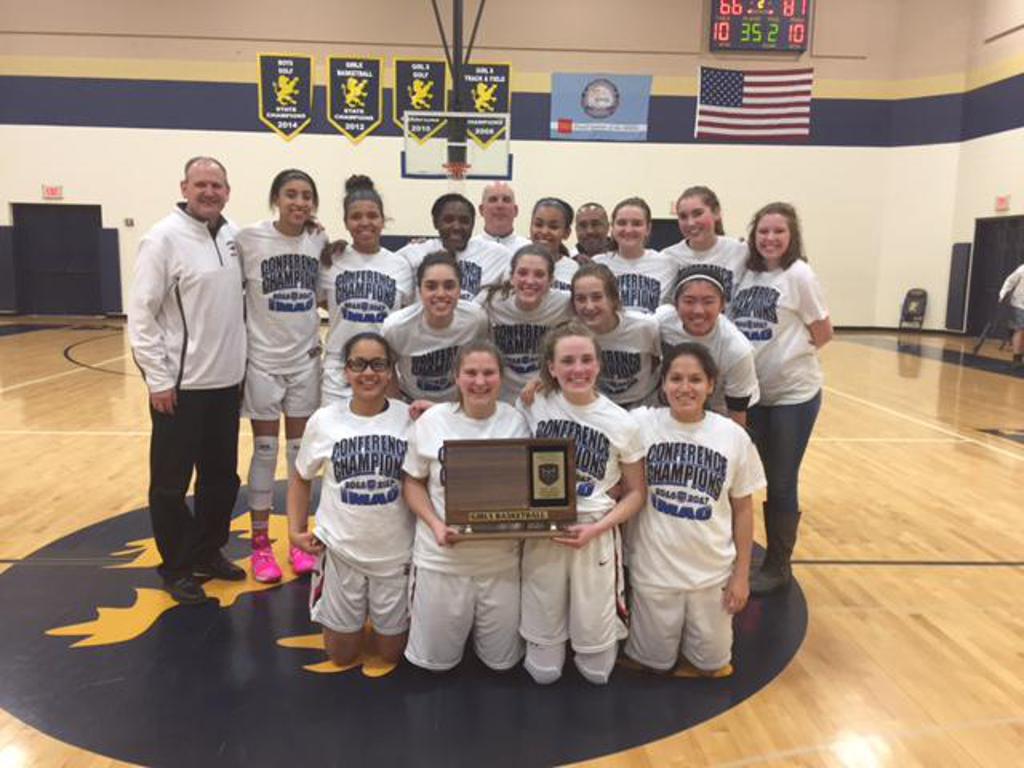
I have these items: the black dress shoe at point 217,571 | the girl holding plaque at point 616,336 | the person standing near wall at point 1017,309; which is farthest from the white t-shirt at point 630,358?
the person standing near wall at point 1017,309

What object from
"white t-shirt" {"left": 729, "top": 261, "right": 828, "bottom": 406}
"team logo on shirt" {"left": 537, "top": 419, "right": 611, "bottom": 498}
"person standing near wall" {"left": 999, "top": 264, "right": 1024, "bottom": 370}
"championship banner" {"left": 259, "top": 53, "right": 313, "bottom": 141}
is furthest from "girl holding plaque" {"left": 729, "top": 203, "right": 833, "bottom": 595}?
"championship banner" {"left": 259, "top": 53, "right": 313, "bottom": 141}

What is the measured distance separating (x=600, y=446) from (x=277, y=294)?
5.38 feet

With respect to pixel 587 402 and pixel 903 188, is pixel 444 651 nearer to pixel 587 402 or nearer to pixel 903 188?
pixel 587 402

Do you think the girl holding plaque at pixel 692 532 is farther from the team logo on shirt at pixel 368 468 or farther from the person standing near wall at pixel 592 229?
the person standing near wall at pixel 592 229

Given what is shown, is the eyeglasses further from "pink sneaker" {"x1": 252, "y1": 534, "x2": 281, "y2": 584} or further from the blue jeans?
the blue jeans

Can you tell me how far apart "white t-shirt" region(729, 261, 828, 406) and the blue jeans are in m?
0.06

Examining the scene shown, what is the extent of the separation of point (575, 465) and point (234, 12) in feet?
46.8

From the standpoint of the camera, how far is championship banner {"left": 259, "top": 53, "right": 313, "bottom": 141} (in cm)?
1359

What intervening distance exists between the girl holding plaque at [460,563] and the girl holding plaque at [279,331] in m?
0.94

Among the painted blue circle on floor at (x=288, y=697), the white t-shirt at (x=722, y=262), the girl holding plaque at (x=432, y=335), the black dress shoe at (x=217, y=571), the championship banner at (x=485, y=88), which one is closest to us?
the painted blue circle on floor at (x=288, y=697)

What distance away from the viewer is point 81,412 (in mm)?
6898

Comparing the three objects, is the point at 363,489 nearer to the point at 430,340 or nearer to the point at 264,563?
the point at 430,340

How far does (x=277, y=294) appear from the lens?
340cm

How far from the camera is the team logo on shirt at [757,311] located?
127 inches
